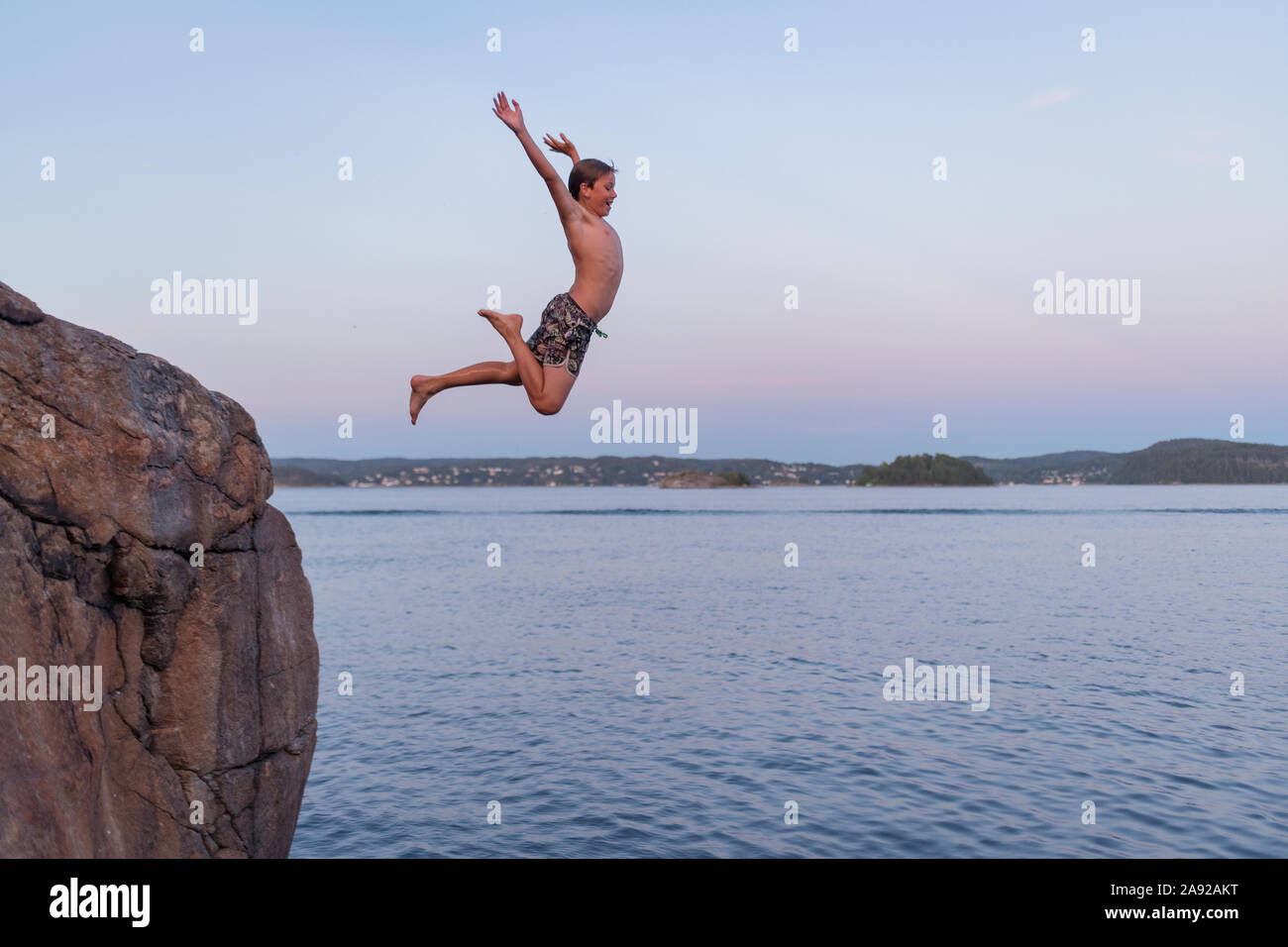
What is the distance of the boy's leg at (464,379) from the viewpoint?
6852mm

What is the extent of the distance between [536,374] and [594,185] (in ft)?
4.51

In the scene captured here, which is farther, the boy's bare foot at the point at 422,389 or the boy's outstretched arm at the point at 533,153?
the boy's bare foot at the point at 422,389

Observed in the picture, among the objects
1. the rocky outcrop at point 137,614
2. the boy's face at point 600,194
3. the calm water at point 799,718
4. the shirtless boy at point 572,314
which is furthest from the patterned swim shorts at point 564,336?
the calm water at point 799,718

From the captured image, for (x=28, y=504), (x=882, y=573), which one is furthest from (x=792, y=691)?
(x=882, y=573)

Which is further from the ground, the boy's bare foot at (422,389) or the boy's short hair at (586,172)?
the boy's short hair at (586,172)

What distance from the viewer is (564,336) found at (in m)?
6.78

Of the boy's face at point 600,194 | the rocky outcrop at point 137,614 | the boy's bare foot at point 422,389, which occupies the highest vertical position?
the boy's face at point 600,194

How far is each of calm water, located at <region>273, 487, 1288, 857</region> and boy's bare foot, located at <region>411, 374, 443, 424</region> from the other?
9.69 meters

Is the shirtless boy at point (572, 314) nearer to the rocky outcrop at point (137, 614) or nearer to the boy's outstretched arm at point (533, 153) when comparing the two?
the boy's outstretched arm at point (533, 153)

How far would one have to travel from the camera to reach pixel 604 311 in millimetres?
6977

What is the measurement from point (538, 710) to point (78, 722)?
17506mm

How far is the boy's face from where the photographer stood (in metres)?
6.69

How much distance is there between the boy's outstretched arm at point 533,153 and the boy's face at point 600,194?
1.01 ft
